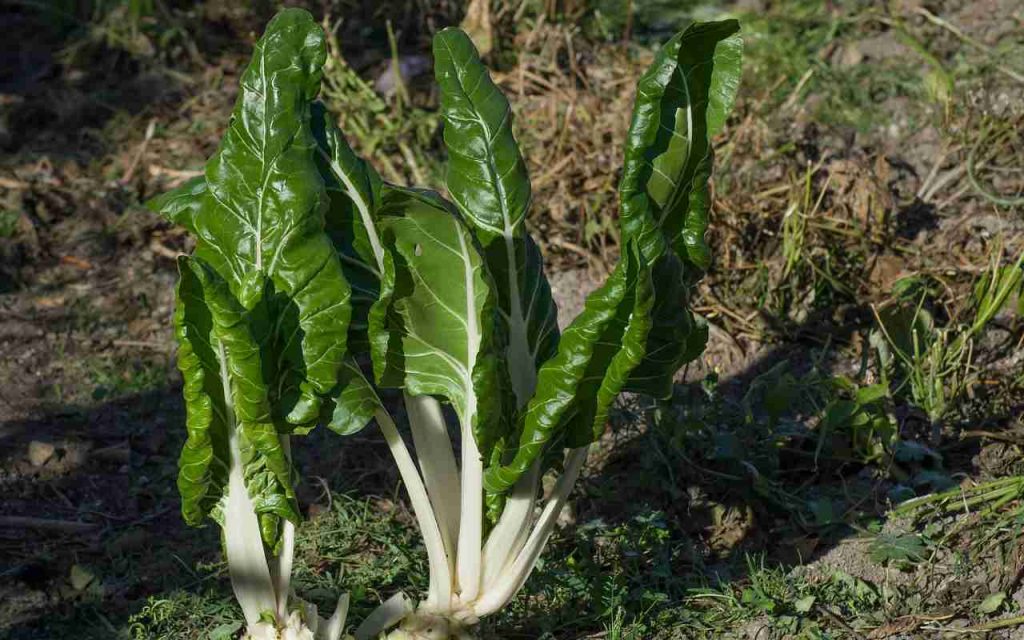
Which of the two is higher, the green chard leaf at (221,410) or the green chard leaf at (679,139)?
the green chard leaf at (679,139)

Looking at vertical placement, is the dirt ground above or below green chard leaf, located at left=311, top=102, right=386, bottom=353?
below

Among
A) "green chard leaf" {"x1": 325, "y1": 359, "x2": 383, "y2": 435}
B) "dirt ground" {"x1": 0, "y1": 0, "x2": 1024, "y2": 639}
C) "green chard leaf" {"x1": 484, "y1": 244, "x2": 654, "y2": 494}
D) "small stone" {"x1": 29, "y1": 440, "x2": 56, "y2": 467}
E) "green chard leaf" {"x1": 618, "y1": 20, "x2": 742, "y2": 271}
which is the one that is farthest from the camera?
"small stone" {"x1": 29, "y1": 440, "x2": 56, "y2": 467}

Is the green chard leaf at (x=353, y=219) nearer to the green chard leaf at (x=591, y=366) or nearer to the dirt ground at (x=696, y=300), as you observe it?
the green chard leaf at (x=591, y=366)

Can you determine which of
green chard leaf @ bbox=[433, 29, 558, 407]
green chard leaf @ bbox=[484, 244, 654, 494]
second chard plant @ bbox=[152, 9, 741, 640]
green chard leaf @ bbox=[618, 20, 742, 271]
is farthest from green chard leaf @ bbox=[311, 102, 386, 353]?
green chard leaf @ bbox=[618, 20, 742, 271]

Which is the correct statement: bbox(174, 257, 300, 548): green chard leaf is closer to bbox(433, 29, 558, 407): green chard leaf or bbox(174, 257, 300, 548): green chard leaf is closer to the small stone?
bbox(433, 29, 558, 407): green chard leaf

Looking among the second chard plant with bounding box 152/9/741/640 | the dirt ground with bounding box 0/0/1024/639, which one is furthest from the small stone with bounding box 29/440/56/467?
the second chard plant with bounding box 152/9/741/640

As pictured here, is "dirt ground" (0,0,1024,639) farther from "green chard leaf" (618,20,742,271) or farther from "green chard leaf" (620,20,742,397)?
"green chard leaf" (618,20,742,271)

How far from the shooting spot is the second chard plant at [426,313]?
2463mm

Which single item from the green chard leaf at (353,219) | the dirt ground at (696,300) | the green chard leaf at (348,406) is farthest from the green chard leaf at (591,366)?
the dirt ground at (696,300)

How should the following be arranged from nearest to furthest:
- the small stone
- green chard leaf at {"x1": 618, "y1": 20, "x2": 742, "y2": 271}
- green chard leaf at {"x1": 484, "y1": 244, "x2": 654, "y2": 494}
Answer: green chard leaf at {"x1": 484, "y1": 244, "x2": 654, "y2": 494} < green chard leaf at {"x1": 618, "y1": 20, "x2": 742, "y2": 271} < the small stone

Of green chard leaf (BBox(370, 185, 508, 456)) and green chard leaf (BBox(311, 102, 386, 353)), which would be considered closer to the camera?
green chard leaf (BBox(370, 185, 508, 456))

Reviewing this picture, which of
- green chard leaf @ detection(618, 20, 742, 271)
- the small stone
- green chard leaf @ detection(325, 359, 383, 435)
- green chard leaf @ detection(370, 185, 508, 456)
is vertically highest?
green chard leaf @ detection(618, 20, 742, 271)

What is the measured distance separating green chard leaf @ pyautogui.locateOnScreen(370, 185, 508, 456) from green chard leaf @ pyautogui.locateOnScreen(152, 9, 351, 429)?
12 cm

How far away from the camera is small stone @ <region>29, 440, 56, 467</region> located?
3719 millimetres
